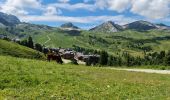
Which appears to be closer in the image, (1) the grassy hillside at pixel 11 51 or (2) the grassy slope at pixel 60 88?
(2) the grassy slope at pixel 60 88

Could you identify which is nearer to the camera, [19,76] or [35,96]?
[35,96]

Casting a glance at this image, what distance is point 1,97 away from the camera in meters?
20.4

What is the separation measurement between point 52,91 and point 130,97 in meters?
5.25

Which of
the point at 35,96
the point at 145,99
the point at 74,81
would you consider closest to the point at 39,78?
the point at 74,81

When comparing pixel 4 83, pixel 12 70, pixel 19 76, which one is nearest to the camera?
pixel 4 83

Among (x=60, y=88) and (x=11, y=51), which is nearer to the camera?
(x=60, y=88)

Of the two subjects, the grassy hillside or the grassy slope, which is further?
the grassy hillside

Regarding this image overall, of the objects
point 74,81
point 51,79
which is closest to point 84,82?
Result: point 74,81

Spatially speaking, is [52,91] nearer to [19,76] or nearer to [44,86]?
[44,86]

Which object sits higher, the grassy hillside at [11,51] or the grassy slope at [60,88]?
the grassy hillside at [11,51]

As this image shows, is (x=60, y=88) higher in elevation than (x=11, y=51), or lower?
lower

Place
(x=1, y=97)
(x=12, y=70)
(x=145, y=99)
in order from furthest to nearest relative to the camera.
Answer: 1. (x=12, y=70)
2. (x=145, y=99)
3. (x=1, y=97)

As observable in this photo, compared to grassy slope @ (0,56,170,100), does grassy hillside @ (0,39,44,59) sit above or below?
above

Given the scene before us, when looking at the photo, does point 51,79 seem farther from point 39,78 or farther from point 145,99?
point 145,99
